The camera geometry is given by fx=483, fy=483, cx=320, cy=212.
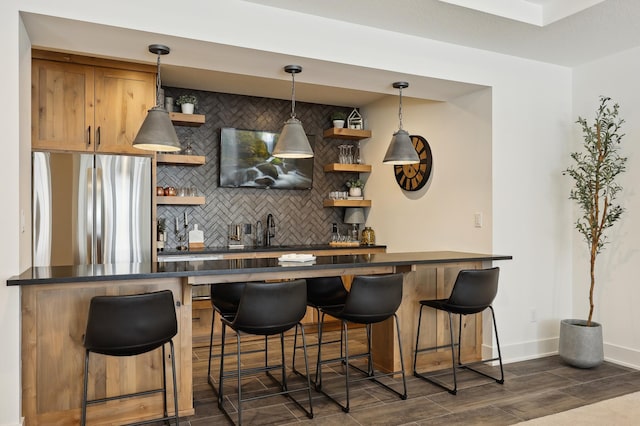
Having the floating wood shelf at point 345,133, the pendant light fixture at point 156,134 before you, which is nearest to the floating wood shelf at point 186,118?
the floating wood shelf at point 345,133

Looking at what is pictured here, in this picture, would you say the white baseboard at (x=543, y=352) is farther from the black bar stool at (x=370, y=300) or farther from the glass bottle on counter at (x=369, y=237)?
the glass bottle on counter at (x=369, y=237)

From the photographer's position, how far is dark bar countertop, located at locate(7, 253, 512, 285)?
2.71 meters

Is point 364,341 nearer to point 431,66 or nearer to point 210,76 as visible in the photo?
point 431,66

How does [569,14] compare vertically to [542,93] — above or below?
above

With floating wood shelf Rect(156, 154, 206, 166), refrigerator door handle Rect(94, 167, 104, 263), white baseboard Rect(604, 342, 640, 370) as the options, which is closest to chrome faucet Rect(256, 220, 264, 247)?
floating wood shelf Rect(156, 154, 206, 166)

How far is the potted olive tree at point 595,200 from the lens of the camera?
405 centimetres

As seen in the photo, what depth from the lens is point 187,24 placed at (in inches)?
120

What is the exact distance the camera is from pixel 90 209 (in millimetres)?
4332

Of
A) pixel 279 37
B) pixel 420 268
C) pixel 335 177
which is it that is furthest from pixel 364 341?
pixel 279 37

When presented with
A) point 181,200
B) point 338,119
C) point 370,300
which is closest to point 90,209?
point 181,200

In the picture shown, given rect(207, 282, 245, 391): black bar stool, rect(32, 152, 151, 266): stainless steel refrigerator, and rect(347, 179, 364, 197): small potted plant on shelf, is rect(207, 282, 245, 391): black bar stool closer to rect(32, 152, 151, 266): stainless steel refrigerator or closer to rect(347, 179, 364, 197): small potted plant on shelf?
rect(32, 152, 151, 266): stainless steel refrigerator

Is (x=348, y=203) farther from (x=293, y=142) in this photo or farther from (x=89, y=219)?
(x=89, y=219)

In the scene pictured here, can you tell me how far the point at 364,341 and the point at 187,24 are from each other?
3.44 metres

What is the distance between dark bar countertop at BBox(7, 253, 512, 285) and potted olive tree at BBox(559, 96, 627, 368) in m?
1.00
